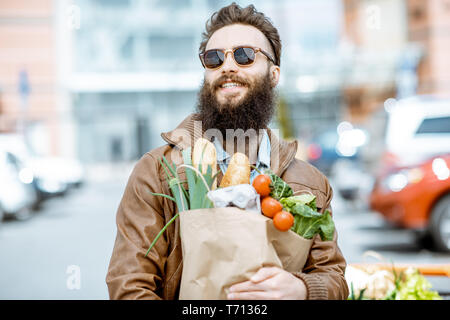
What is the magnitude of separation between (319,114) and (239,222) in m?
26.1

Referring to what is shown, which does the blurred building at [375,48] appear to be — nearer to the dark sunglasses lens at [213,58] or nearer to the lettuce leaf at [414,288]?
the lettuce leaf at [414,288]

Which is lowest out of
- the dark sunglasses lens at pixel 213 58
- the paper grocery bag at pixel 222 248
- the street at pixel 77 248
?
the street at pixel 77 248

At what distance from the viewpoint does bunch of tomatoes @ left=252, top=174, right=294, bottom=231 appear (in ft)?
5.12

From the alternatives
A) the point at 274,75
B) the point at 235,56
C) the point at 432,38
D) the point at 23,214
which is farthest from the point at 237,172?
the point at 432,38

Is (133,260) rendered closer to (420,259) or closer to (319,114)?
(420,259)

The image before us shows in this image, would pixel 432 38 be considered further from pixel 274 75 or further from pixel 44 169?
pixel 274 75

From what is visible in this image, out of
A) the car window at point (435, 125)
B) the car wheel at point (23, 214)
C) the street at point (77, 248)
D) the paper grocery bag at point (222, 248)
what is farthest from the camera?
the car wheel at point (23, 214)

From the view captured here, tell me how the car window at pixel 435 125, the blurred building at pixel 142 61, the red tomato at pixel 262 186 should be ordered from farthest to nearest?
the blurred building at pixel 142 61 → the car window at pixel 435 125 → the red tomato at pixel 262 186

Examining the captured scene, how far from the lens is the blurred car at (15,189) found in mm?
10273

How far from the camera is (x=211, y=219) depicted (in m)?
1.56

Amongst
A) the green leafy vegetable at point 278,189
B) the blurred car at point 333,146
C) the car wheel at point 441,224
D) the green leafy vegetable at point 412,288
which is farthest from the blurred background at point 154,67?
the green leafy vegetable at point 278,189

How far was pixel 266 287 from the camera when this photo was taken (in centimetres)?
158
